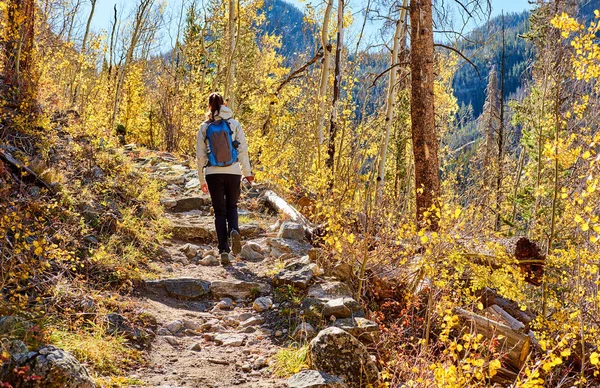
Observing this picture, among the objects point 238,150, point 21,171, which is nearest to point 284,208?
point 238,150

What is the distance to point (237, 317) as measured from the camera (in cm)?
460

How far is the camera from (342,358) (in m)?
3.41

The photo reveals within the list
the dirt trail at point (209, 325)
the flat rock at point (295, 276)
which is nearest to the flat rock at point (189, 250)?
the dirt trail at point (209, 325)

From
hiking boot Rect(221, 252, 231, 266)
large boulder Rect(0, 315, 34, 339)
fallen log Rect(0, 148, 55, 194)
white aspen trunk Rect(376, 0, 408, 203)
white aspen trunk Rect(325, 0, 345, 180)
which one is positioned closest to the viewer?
large boulder Rect(0, 315, 34, 339)

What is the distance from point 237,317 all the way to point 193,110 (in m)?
11.1

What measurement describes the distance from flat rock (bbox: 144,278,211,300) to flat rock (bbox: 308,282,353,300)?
115 cm

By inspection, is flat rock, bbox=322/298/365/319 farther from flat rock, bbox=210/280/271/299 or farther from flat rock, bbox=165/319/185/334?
flat rock, bbox=165/319/185/334

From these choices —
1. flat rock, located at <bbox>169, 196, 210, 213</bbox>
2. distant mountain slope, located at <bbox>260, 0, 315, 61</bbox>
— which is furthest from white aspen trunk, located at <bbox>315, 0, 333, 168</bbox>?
flat rock, located at <bbox>169, 196, 210, 213</bbox>

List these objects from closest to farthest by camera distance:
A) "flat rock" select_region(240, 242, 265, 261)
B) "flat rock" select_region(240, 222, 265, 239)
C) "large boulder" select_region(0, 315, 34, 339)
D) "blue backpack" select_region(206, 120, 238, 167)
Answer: "large boulder" select_region(0, 315, 34, 339) < "blue backpack" select_region(206, 120, 238, 167) < "flat rock" select_region(240, 242, 265, 261) < "flat rock" select_region(240, 222, 265, 239)

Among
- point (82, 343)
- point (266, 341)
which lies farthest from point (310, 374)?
point (82, 343)

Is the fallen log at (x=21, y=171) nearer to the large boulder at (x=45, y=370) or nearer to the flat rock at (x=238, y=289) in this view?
the flat rock at (x=238, y=289)

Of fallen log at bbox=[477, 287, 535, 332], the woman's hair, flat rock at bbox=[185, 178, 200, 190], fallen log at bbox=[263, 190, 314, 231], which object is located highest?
the woman's hair

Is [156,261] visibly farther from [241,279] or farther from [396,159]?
→ [396,159]

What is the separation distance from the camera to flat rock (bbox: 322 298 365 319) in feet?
14.0
